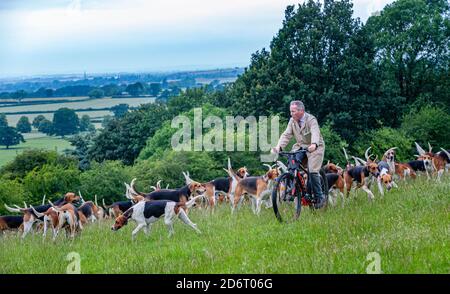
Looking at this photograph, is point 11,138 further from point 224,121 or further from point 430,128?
point 430,128

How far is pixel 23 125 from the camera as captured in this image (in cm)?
8325

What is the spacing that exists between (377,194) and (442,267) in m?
8.18

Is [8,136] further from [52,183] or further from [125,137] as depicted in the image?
[52,183]

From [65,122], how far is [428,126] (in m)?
60.5

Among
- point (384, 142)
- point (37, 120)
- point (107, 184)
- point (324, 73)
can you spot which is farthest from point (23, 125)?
point (384, 142)

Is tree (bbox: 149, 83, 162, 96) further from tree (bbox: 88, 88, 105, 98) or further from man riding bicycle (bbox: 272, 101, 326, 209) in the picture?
man riding bicycle (bbox: 272, 101, 326, 209)

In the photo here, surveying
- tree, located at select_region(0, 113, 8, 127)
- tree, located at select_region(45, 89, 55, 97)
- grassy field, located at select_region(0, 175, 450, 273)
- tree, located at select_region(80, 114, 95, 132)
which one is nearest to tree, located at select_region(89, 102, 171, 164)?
tree, located at select_region(0, 113, 8, 127)

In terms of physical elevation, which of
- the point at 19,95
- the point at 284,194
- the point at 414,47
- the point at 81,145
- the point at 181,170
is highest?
the point at 414,47

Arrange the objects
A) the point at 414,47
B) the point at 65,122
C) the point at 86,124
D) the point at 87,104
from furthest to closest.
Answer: the point at 87,104 → the point at 86,124 → the point at 65,122 → the point at 414,47

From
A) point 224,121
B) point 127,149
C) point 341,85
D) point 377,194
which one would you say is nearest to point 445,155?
point 377,194

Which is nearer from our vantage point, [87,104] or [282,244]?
[282,244]

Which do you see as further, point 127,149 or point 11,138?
point 11,138

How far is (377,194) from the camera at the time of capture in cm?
1599

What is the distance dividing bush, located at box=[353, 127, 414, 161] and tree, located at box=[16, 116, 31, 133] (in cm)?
4973
